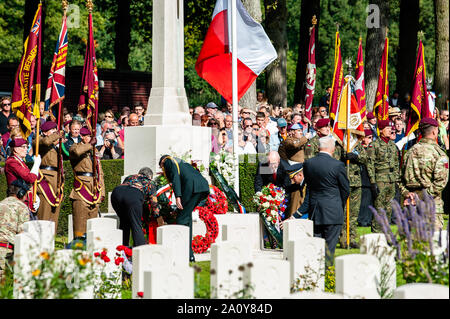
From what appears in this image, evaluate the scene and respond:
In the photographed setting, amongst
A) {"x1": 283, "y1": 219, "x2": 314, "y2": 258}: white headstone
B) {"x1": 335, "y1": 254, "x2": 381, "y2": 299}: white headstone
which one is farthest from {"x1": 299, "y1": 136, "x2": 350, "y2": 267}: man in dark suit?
{"x1": 335, "y1": 254, "x2": 381, "y2": 299}: white headstone

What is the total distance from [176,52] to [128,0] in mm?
19482

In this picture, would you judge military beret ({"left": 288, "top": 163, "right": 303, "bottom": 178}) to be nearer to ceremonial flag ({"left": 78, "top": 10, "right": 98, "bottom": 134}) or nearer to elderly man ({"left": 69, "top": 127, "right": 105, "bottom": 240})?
elderly man ({"left": 69, "top": 127, "right": 105, "bottom": 240})

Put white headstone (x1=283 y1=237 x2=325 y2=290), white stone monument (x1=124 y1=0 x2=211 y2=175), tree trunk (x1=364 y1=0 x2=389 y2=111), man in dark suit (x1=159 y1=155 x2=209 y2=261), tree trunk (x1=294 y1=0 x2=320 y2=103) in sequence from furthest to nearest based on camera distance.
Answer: tree trunk (x1=294 y1=0 x2=320 y2=103) → tree trunk (x1=364 y1=0 x2=389 y2=111) → white stone monument (x1=124 y1=0 x2=211 y2=175) → man in dark suit (x1=159 y1=155 x2=209 y2=261) → white headstone (x1=283 y1=237 x2=325 y2=290)

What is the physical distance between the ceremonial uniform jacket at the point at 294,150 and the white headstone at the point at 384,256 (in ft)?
19.9

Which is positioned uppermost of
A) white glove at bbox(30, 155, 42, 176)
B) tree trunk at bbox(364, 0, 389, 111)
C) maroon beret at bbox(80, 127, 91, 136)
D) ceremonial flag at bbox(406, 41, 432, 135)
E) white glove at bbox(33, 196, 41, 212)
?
tree trunk at bbox(364, 0, 389, 111)

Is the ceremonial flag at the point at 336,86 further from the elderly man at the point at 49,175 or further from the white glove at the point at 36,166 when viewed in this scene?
the white glove at the point at 36,166

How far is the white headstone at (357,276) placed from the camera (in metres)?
6.79

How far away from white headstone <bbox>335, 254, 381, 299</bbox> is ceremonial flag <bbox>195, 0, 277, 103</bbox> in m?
9.36

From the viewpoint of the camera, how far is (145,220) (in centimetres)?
1272

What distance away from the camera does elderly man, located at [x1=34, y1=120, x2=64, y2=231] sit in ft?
45.2

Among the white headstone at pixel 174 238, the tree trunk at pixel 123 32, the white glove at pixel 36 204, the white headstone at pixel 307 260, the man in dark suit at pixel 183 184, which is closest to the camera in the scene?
the white headstone at pixel 307 260

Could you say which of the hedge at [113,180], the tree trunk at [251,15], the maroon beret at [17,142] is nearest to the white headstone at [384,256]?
the maroon beret at [17,142]
